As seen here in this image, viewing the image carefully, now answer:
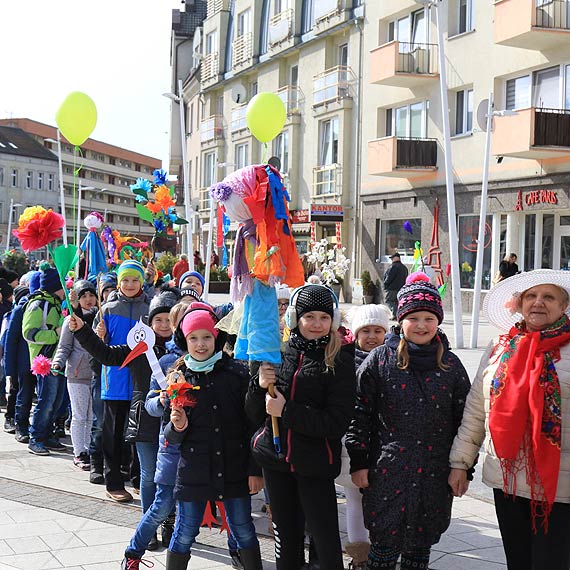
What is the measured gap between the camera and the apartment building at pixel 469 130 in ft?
63.6

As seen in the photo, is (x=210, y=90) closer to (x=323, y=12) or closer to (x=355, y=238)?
(x=323, y=12)

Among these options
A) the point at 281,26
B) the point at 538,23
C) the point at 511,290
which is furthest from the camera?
the point at 281,26

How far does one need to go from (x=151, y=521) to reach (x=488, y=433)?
80.6 inches

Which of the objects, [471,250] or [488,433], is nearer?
[488,433]

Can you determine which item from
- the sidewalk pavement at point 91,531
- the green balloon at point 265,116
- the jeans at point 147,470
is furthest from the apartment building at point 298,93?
the jeans at point 147,470

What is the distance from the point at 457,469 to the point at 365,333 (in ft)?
4.61

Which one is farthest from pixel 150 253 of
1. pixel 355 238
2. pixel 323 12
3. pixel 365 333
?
pixel 323 12

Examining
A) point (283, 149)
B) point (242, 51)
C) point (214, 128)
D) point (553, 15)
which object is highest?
point (242, 51)

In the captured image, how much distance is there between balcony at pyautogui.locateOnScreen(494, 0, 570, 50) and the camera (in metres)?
19.0

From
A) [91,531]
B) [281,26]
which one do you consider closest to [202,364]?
[91,531]

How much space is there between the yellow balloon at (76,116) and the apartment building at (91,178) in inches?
2881

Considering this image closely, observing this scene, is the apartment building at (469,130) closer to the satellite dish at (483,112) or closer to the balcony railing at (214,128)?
the satellite dish at (483,112)

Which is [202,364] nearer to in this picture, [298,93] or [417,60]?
[417,60]

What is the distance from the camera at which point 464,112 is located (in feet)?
74.5
